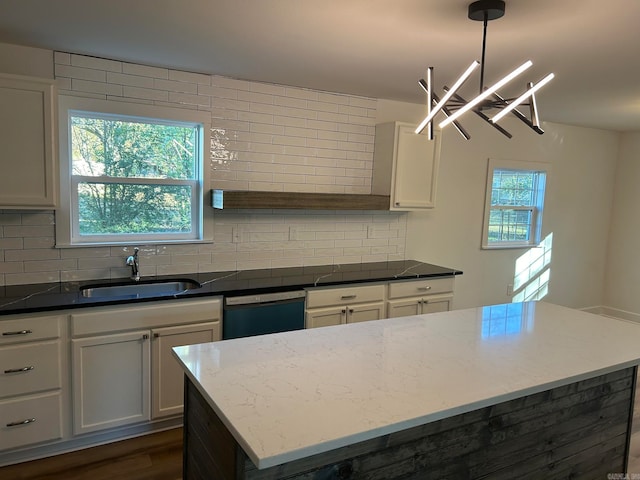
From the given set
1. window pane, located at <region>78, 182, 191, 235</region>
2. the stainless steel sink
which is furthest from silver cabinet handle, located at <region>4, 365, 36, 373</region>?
window pane, located at <region>78, 182, 191, 235</region>

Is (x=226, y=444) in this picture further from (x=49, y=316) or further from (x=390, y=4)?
(x=390, y=4)

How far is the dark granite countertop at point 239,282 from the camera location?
2.52 metres

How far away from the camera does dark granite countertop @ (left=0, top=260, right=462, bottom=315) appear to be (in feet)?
8.26

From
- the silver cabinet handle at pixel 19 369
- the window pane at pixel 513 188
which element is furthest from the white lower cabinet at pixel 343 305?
the window pane at pixel 513 188

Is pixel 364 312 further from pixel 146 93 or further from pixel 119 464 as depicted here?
pixel 146 93

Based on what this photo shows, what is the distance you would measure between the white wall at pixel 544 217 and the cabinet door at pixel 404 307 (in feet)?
Answer: 2.58

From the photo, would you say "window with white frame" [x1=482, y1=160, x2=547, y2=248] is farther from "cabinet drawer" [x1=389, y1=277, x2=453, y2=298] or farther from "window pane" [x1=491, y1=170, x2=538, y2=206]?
"cabinet drawer" [x1=389, y1=277, x2=453, y2=298]

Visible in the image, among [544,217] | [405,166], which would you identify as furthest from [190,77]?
[544,217]

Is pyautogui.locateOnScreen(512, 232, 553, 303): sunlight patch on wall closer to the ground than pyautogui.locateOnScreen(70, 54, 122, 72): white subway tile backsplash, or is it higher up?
closer to the ground

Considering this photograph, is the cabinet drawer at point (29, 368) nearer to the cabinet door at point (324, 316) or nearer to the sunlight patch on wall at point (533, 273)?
the cabinet door at point (324, 316)

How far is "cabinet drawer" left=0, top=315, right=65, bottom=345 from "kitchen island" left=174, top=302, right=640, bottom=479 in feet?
3.67

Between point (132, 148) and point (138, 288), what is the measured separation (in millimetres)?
969

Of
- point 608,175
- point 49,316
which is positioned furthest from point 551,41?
point 608,175

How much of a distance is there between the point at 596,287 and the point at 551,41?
14.9 feet
